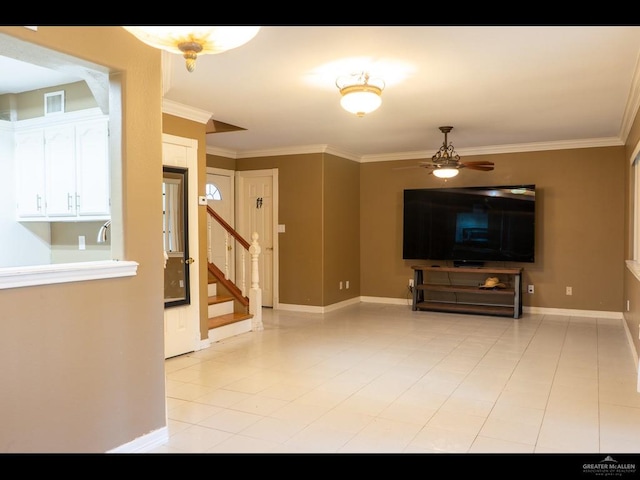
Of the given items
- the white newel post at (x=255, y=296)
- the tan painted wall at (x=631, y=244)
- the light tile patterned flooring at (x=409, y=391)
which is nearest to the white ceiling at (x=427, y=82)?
the tan painted wall at (x=631, y=244)

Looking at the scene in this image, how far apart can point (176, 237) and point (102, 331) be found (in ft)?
7.89

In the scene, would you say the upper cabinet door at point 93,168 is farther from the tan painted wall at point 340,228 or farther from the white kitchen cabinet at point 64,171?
the tan painted wall at point 340,228

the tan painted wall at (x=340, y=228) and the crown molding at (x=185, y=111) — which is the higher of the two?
the crown molding at (x=185, y=111)

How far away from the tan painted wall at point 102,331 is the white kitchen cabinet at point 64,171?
1337 mm

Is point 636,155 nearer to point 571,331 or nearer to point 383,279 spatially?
point 571,331

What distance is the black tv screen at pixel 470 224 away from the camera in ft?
22.6

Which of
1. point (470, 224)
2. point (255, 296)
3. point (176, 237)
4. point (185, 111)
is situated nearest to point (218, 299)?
point (255, 296)

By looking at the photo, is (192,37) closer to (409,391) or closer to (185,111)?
(409,391)

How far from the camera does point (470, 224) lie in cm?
722

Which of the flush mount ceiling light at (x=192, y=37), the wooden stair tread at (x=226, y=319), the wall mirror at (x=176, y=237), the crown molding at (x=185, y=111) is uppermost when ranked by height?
the crown molding at (x=185, y=111)

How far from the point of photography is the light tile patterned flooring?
2.86 meters

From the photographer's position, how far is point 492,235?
23.2 ft

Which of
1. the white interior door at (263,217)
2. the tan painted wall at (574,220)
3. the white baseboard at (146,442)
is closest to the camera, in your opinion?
the white baseboard at (146,442)
